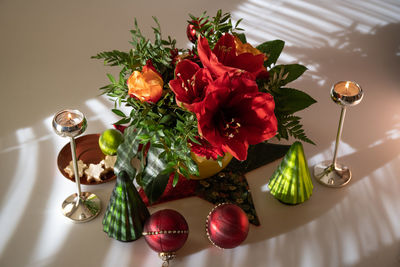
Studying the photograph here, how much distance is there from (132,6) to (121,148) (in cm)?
71

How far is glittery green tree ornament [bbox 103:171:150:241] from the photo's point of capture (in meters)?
0.88

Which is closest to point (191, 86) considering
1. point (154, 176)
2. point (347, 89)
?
point (154, 176)

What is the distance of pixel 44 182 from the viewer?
40.9 inches

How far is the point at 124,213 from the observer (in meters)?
0.89

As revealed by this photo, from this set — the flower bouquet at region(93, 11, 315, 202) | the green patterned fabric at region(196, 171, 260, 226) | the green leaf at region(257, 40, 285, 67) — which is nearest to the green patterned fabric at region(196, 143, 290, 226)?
the green patterned fabric at region(196, 171, 260, 226)

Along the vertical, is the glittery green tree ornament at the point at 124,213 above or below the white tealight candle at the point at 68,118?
below

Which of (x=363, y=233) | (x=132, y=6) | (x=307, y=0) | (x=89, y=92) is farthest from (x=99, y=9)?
(x=363, y=233)

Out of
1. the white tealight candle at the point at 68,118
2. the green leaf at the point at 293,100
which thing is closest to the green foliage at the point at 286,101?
the green leaf at the point at 293,100

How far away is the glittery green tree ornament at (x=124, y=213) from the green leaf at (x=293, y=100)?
0.35 metres

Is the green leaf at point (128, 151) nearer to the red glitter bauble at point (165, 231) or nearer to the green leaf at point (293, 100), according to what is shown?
the red glitter bauble at point (165, 231)

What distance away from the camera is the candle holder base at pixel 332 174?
103cm

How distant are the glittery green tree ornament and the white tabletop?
3cm

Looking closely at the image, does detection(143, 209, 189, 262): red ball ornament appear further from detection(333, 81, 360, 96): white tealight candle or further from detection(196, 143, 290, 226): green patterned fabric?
detection(333, 81, 360, 96): white tealight candle

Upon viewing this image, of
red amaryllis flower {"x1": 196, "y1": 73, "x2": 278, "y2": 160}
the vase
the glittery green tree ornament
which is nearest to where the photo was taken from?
red amaryllis flower {"x1": 196, "y1": 73, "x2": 278, "y2": 160}
